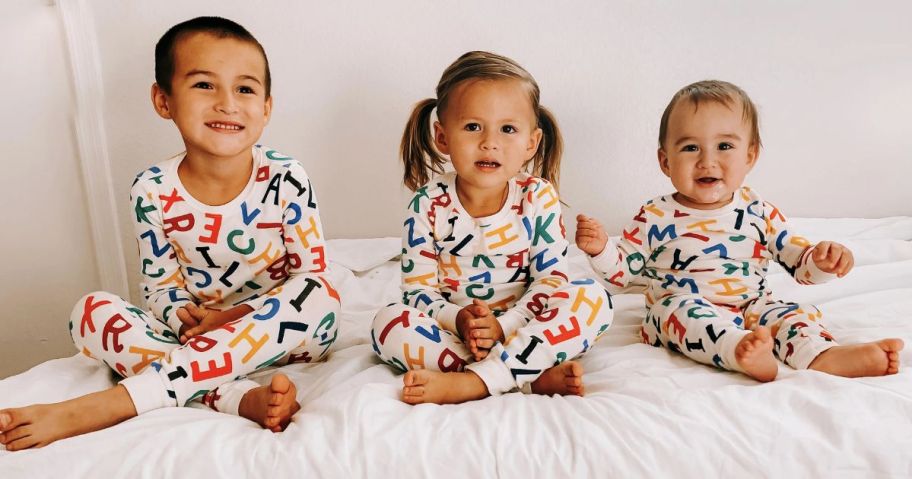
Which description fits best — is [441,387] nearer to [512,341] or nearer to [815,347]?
[512,341]

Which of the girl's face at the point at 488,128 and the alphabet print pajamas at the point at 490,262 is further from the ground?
the girl's face at the point at 488,128

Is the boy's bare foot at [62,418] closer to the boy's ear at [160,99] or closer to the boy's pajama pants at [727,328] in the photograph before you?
the boy's ear at [160,99]

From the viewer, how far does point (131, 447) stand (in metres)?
0.78

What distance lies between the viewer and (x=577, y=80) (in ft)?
5.11

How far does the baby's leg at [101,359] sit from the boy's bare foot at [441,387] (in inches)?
14.4

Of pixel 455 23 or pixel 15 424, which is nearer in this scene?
pixel 15 424

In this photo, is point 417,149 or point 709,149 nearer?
point 709,149

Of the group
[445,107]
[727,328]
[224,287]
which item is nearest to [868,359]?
[727,328]

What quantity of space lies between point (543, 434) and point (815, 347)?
18.3 inches

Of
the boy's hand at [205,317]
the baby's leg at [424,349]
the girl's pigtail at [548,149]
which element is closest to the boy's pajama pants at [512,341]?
the baby's leg at [424,349]

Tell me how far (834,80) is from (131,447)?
1.61 m

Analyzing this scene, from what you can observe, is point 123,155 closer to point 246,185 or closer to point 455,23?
point 246,185

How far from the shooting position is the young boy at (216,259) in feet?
3.13

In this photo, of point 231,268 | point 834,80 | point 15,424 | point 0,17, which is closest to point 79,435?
point 15,424
